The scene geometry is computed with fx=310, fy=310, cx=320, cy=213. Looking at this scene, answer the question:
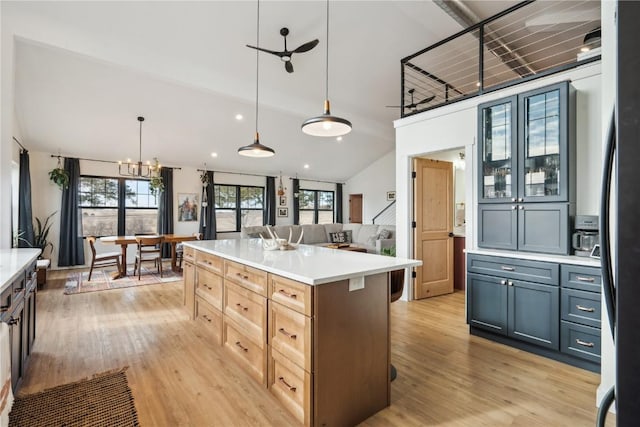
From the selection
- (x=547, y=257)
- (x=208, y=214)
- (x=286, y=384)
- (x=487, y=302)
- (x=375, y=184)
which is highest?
(x=375, y=184)

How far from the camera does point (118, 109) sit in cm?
565

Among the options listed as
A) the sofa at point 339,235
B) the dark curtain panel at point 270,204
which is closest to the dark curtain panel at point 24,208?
the sofa at point 339,235

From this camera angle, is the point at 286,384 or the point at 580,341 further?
the point at 580,341

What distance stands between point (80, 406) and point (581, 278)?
3.72m

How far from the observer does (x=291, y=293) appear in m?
1.83

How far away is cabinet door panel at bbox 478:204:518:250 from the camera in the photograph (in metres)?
3.00

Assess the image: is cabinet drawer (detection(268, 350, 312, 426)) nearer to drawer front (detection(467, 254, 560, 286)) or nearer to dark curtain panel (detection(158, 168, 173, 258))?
drawer front (detection(467, 254, 560, 286))

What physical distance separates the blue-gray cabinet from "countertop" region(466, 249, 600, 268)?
56 millimetres

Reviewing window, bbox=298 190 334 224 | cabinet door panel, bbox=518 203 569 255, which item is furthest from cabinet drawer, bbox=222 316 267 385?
window, bbox=298 190 334 224

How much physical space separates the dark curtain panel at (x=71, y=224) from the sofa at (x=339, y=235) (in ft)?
11.7

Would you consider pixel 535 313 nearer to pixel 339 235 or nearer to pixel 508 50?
pixel 508 50

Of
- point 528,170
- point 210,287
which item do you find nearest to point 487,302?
point 528,170

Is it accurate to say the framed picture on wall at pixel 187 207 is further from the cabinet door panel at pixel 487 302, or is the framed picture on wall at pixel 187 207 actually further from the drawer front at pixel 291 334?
the cabinet door panel at pixel 487 302

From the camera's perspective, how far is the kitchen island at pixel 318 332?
1.69 meters
